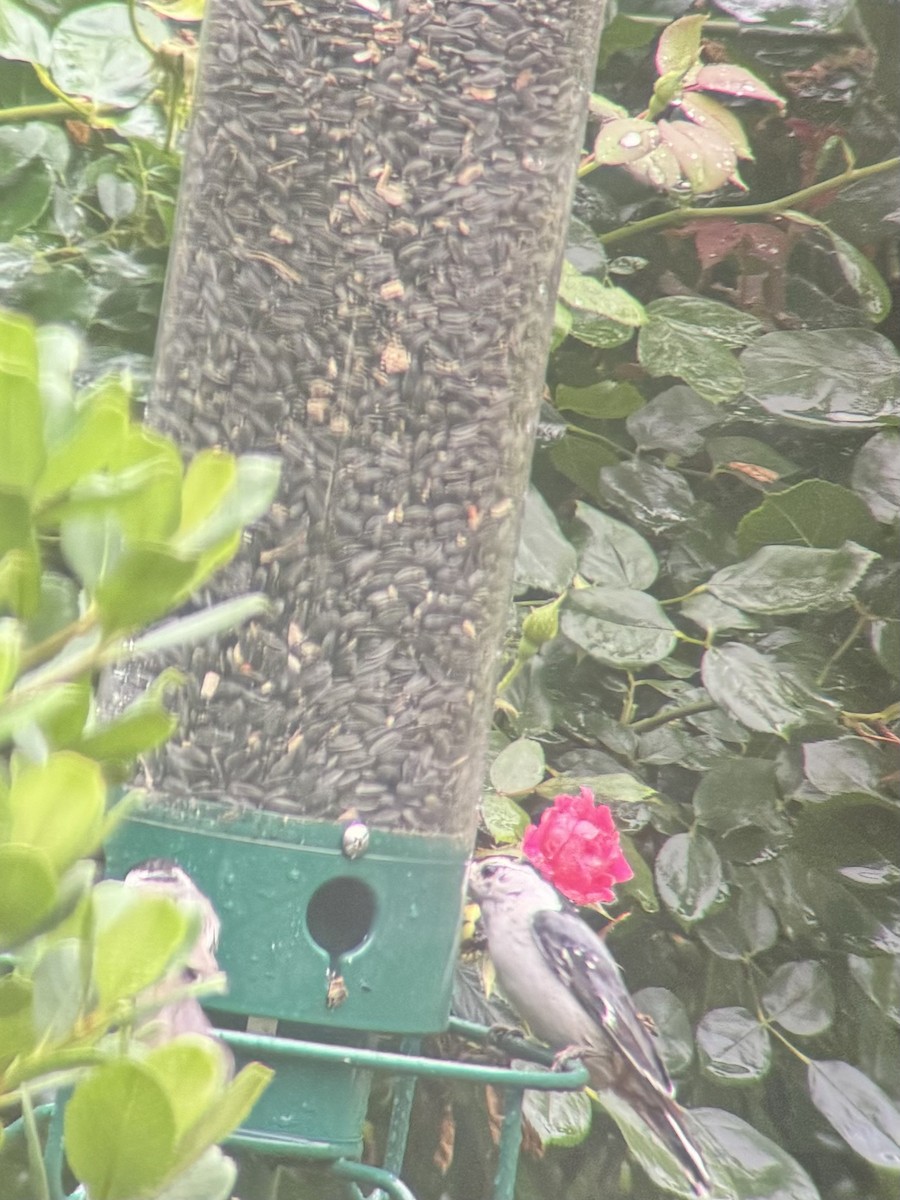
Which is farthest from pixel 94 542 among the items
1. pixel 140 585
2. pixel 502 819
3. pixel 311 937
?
pixel 502 819

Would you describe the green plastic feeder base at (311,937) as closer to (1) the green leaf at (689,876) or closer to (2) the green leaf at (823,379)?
(1) the green leaf at (689,876)

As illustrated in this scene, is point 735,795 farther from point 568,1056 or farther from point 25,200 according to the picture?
point 25,200

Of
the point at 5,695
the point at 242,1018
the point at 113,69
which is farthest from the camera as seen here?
the point at 113,69

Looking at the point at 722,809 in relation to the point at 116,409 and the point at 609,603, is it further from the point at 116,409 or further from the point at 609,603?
the point at 116,409

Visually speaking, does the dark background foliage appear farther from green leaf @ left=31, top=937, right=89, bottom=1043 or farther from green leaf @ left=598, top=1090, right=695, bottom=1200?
green leaf @ left=31, top=937, right=89, bottom=1043

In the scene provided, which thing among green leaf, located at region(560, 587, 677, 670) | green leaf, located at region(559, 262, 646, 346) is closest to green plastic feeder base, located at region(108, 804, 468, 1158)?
green leaf, located at region(560, 587, 677, 670)

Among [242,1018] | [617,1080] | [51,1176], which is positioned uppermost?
[51,1176]

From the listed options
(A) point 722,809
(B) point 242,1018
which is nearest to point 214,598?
(B) point 242,1018

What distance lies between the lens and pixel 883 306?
6.14 feet

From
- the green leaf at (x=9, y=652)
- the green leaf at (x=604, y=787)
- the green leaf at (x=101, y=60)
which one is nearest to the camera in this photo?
the green leaf at (x=9, y=652)

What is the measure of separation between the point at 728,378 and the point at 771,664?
299 mm

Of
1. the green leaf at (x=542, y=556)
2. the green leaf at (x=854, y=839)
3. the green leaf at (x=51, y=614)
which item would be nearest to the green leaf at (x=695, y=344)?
the green leaf at (x=542, y=556)

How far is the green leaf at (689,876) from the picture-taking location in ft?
5.86

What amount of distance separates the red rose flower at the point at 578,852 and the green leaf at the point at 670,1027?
0.43m
